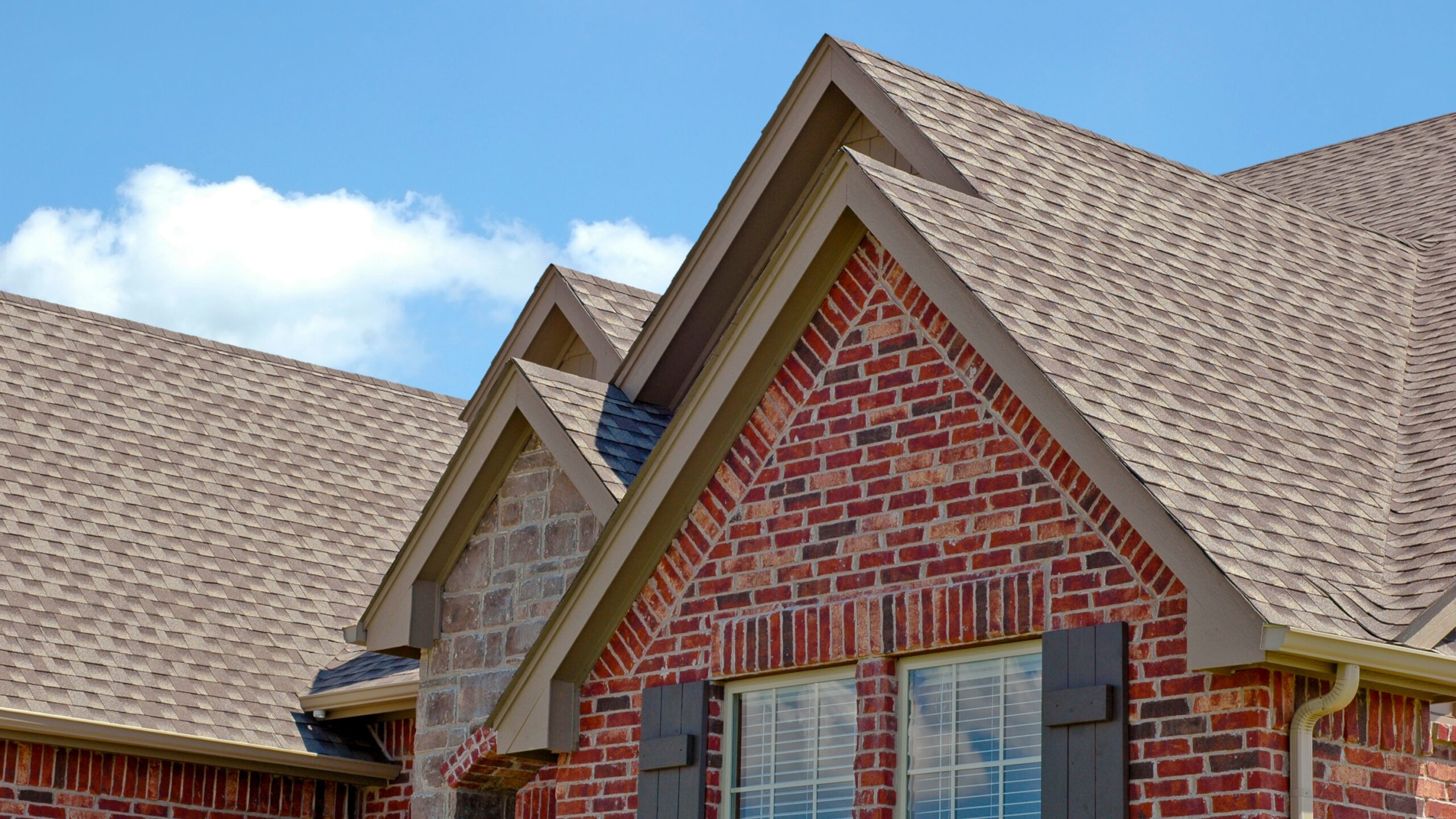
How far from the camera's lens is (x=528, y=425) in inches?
472

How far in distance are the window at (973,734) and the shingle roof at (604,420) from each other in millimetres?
2989

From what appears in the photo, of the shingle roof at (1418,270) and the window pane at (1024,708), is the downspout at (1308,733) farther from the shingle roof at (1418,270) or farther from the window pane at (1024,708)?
the window pane at (1024,708)

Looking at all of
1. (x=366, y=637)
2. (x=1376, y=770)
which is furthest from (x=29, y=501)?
(x=1376, y=770)

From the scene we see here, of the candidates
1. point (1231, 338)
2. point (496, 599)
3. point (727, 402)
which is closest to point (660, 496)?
point (727, 402)

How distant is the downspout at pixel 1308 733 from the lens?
292 inches

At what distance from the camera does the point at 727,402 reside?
9805mm

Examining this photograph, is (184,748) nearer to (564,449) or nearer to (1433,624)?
(564,449)

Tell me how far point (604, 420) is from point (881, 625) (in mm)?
3593

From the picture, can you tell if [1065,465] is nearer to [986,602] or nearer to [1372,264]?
[986,602]

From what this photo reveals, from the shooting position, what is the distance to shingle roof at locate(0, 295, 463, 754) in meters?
13.9

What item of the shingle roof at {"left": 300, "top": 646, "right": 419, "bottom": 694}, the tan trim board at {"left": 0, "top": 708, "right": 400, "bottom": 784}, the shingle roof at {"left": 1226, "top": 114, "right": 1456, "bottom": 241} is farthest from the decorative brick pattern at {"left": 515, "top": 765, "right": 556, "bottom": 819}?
the shingle roof at {"left": 1226, "top": 114, "right": 1456, "bottom": 241}

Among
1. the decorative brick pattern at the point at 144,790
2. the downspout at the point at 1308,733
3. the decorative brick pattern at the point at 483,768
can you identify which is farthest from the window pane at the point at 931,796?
the decorative brick pattern at the point at 144,790

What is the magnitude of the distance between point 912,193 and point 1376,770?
11.9 ft

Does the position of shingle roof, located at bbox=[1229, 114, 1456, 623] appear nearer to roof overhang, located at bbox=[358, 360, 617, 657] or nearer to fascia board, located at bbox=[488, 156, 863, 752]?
fascia board, located at bbox=[488, 156, 863, 752]
